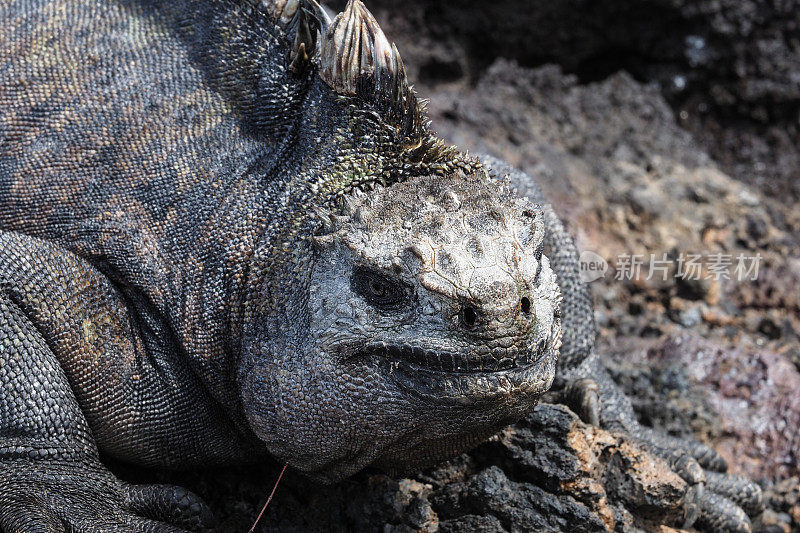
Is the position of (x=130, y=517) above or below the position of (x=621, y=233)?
below

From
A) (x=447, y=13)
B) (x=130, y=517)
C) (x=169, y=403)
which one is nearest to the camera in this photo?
(x=130, y=517)

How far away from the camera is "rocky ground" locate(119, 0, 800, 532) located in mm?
3531

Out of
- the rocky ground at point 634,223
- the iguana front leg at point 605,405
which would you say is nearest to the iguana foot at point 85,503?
the rocky ground at point 634,223

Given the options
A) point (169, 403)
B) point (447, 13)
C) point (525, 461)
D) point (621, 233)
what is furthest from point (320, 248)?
point (447, 13)

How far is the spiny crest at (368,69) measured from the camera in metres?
3.16

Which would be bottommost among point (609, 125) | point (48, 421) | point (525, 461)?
point (48, 421)

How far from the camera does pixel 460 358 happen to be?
278 centimetres

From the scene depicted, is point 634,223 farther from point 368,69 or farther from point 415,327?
point 415,327

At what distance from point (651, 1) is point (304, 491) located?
15.6ft

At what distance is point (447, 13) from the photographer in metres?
6.54

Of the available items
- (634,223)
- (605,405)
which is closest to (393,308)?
(605,405)

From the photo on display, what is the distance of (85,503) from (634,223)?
4.09m

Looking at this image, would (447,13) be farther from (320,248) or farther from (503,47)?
(320,248)
